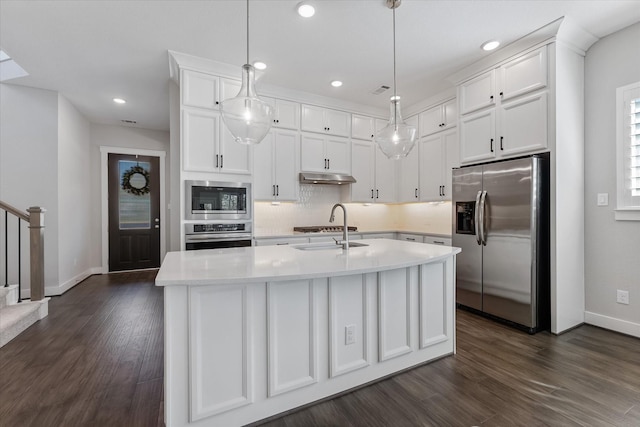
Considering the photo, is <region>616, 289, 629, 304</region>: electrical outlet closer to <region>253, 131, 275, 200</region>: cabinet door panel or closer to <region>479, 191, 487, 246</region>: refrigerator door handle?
<region>479, 191, 487, 246</region>: refrigerator door handle

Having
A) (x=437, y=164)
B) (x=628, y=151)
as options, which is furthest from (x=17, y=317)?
(x=628, y=151)

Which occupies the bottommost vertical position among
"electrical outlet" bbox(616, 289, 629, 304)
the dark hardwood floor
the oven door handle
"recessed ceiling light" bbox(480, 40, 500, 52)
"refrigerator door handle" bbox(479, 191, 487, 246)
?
the dark hardwood floor

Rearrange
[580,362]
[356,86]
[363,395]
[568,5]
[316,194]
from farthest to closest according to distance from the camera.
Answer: [316,194], [356,86], [568,5], [580,362], [363,395]

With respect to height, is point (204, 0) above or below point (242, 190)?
above

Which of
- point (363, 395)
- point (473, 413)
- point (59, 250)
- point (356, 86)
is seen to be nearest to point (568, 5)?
point (356, 86)

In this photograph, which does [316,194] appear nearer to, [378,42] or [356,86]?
[356,86]

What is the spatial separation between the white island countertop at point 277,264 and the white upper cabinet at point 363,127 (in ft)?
9.42

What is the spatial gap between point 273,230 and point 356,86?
235 cm

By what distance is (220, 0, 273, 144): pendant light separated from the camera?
2135mm

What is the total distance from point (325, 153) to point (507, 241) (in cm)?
264

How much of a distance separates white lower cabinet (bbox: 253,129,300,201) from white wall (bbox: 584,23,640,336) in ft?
11.0

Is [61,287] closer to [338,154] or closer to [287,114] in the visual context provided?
[287,114]

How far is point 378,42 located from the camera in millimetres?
3002

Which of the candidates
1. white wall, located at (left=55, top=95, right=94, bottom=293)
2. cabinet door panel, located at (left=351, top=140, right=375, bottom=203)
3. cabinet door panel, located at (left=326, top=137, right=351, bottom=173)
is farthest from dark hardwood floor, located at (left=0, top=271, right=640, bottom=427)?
cabinet door panel, located at (left=326, top=137, right=351, bottom=173)
